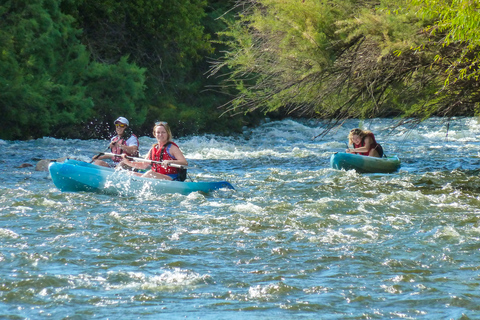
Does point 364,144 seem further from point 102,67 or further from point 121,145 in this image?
point 102,67

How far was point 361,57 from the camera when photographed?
9.89m

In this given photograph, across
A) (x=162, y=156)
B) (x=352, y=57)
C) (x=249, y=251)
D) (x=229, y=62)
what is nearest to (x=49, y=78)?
(x=229, y=62)

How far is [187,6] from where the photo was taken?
73.9 ft

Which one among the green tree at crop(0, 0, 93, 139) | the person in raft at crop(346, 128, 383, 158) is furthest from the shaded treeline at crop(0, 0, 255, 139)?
the person in raft at crop(346, 128, 383, 158)

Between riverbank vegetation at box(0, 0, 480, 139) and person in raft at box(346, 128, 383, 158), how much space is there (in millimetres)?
707

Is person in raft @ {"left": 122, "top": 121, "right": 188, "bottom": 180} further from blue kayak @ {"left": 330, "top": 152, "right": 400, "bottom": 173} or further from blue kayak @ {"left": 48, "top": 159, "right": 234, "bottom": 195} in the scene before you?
blue kayak @ {"left": 330, "top": 152, "right": 400, "bottom": 173}

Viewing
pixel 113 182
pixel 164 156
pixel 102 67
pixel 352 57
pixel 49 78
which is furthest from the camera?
pixel 102 67

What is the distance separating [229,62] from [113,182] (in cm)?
297

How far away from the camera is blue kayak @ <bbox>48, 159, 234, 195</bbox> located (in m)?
9.32

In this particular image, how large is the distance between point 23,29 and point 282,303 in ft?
47.7

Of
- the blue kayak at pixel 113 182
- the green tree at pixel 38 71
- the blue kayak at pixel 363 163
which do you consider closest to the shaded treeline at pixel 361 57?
the blue kayak at pixel 363 163

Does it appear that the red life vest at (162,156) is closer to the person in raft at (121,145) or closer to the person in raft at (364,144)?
the person in raft at (121,145)

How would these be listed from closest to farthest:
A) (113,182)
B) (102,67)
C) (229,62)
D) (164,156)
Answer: (113,182)
(164,156)
(229,62)
(102,67)

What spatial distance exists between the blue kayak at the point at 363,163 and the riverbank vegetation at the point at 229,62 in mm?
775
